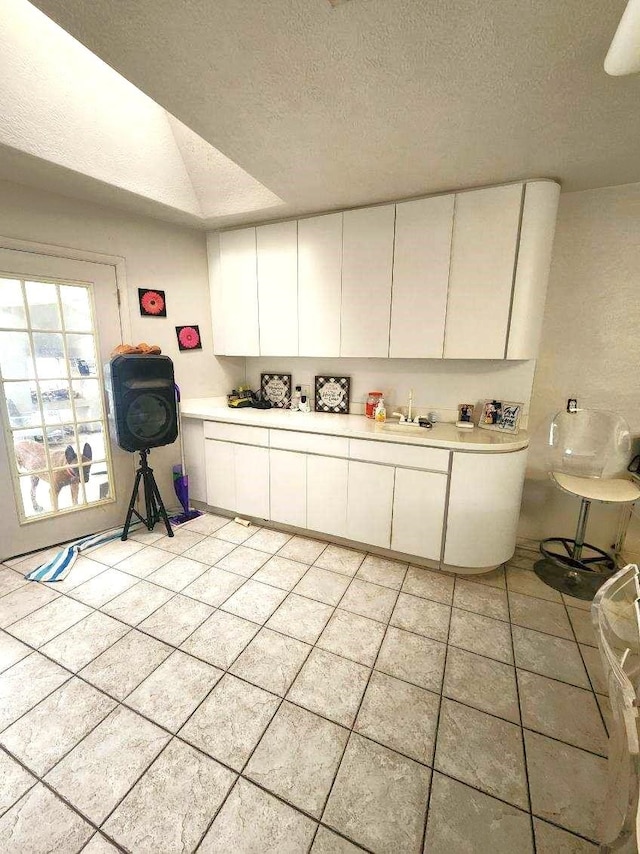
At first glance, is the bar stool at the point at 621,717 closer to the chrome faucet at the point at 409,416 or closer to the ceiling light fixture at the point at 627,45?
the ceiling light fixture at the point at 627,45

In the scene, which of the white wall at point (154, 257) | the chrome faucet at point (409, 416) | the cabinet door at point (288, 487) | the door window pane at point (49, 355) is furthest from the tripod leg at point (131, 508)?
the chrome faucet at point (409, 416)

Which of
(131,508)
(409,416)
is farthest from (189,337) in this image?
(409,416)

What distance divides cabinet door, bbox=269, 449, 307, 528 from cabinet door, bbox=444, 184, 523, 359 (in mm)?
1432

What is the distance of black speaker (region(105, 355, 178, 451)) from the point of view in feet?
8.14

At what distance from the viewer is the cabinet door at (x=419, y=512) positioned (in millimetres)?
2286

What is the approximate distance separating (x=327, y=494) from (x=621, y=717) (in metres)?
2.01

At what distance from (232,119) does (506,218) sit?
1659 mm

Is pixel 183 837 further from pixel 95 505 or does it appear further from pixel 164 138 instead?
pixel 164 138

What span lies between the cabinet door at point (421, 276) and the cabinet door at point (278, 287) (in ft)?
2.80

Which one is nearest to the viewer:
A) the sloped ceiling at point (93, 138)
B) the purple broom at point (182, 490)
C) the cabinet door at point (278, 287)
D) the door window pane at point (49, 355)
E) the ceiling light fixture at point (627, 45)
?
the ceiling light fixture at point (627, 45)

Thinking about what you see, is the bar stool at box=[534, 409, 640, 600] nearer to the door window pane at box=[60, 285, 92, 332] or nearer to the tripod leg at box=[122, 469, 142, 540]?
the tripod leg at box=[122, 469, 142, 540]

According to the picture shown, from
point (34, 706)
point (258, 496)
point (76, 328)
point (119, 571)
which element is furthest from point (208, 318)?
point (34, 706)

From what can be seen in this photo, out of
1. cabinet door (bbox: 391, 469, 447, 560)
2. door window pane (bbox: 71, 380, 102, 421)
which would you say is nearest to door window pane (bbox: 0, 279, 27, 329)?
Answer: door window pane (bbox: 71, 380, 102, 421)

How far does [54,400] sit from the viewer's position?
2.53 m
